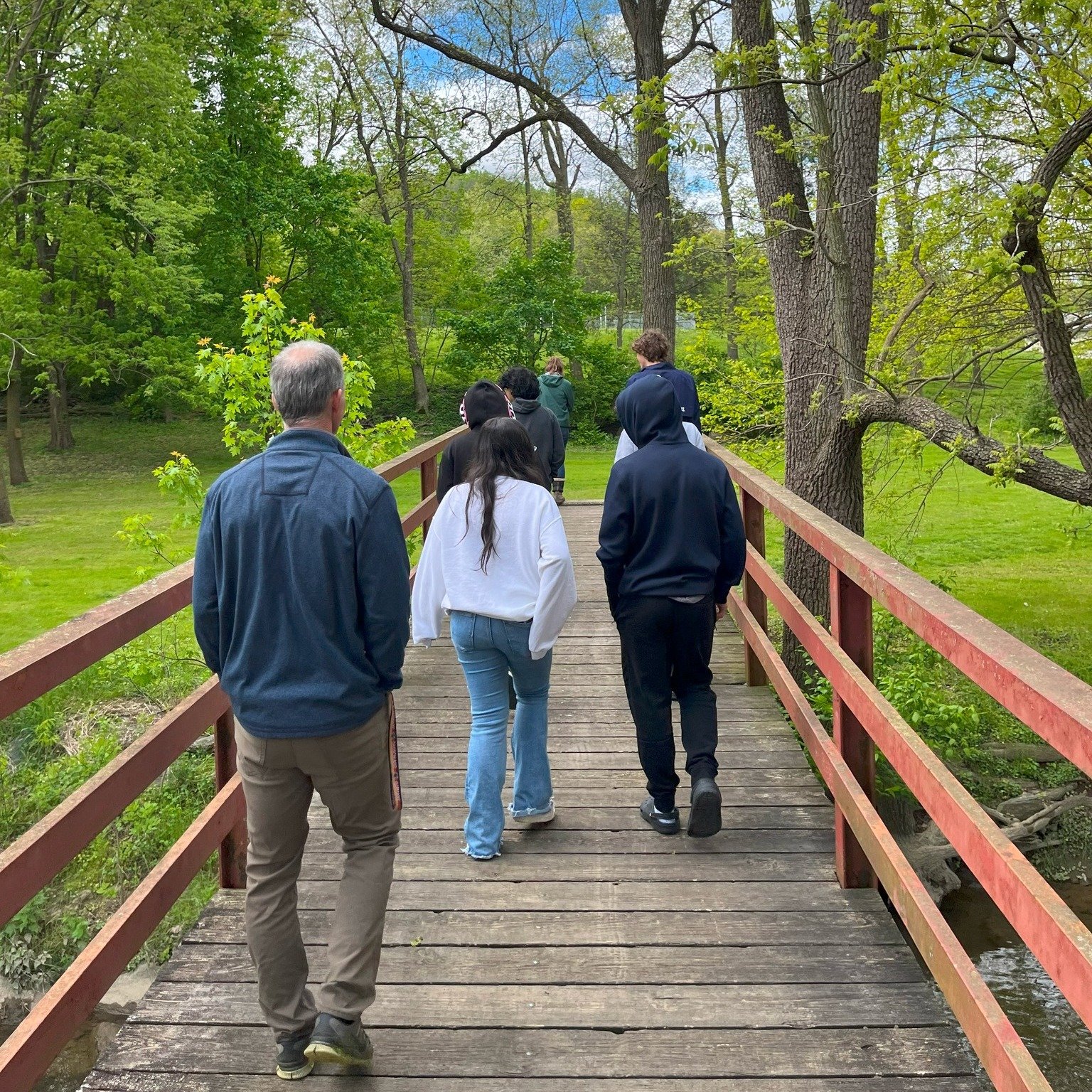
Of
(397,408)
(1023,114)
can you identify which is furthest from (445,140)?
(1023,114)

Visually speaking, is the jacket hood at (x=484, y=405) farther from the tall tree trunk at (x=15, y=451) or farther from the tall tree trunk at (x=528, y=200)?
the tall tree trunk at (x=528, y=200)

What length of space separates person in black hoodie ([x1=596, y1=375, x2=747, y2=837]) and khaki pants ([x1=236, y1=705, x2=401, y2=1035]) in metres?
1.42

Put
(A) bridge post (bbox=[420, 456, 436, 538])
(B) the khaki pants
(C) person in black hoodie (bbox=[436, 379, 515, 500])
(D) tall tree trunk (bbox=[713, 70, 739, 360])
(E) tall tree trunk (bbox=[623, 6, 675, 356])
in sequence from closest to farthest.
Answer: (B) the khaki pants
(C) person in black hoodie (bbox=[436, 379, 515, 500])
(A) bridge post (bbox=[420, 456, 436, 538])
(E) tall tree trunk (bbox=[623, 6, 675, 356])
(D) tall tree trunk (bbox=[713, 70, 739, 360])

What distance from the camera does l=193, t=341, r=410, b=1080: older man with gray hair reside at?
264cm

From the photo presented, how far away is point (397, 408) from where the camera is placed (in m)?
33.9

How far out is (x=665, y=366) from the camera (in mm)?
6270

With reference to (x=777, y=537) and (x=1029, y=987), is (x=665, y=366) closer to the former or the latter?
(x=1029, y=987)

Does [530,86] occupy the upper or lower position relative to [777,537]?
upper

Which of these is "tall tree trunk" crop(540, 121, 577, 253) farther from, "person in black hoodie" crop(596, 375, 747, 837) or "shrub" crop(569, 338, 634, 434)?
"person in black hoodie" crop(596, 375, 747, 837)

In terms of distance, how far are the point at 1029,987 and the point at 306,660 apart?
20.7ft

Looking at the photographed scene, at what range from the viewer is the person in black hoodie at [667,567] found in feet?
13.1

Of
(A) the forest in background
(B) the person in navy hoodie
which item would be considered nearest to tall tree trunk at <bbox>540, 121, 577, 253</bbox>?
(A) the forest in background

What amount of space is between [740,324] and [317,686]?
14.4 meters

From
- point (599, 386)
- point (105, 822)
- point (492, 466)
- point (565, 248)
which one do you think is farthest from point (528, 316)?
point (105, 822)
